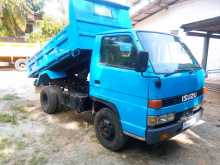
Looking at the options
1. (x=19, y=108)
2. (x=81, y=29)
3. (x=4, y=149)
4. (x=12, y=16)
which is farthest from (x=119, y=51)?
(x=12, y=16)

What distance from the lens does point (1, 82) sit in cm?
1077

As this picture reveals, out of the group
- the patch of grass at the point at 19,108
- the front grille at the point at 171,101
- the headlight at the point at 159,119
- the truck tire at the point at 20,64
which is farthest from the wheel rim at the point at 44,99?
the truck tire at the point at 20,64

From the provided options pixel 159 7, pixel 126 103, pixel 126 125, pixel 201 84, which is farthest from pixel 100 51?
pixel 159 7

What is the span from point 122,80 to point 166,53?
887mm

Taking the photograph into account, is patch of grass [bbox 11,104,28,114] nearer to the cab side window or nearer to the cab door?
the cab door

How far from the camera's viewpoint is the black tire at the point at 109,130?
4211 millimetres

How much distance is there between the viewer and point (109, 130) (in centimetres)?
442

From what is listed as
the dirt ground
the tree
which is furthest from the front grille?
Answer: the tree

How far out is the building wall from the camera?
37.8ft

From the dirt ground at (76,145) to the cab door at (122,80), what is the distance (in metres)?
0.71

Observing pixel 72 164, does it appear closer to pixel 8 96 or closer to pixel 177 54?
pixel 177 54

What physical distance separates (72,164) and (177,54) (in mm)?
2570

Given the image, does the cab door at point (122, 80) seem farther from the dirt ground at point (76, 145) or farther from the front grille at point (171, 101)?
the dirt ground at point (76, 145)

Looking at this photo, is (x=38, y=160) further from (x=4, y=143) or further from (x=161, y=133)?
(x=161, y=133)
